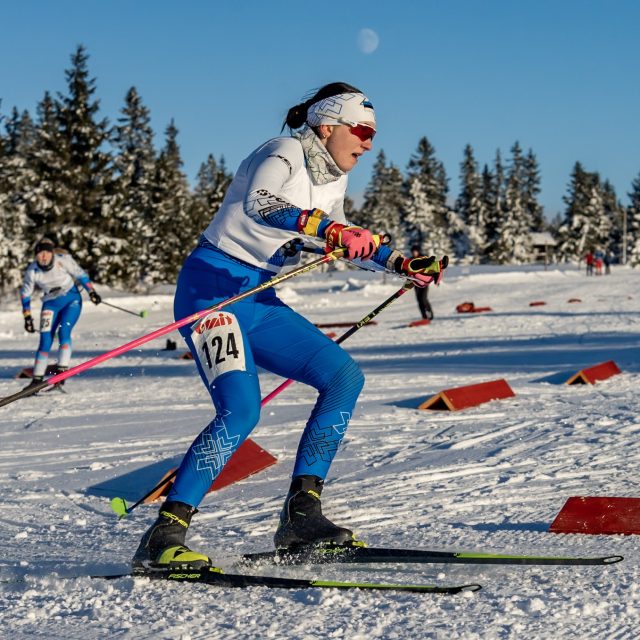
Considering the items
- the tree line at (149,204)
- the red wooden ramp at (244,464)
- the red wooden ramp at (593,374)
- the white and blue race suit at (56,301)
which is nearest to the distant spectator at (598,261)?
the tree line at (149,204)

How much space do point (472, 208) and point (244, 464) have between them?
82859mm

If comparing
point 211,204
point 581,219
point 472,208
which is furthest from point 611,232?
point 211,204

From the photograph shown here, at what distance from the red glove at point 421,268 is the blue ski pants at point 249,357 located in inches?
17.7

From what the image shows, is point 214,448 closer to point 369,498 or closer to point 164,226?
point 369,498

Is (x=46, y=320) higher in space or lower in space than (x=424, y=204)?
lower

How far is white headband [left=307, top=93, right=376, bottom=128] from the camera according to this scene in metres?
3.71

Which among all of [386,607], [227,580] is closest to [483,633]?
[386,607]

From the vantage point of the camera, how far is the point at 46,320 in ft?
35.5

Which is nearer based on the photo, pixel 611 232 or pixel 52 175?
pixel 52 175

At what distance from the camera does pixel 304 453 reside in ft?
11.8

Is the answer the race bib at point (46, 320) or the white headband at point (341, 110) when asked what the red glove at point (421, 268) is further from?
the race bib at point (46, 320)

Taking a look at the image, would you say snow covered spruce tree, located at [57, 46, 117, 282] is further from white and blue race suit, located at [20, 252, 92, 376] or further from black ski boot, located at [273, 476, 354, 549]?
black ski boot, located at [273, 476, 354, 549]

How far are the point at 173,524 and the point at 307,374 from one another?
2.74 ft

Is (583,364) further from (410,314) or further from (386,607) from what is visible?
(410,314)
